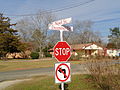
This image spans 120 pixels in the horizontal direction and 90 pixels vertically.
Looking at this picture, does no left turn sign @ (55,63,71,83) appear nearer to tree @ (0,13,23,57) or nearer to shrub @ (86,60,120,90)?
shrub @ (86,60,120,90)

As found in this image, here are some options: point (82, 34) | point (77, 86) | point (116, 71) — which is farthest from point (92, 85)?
point (82, 34)

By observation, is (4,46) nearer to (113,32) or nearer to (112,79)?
(112,79)

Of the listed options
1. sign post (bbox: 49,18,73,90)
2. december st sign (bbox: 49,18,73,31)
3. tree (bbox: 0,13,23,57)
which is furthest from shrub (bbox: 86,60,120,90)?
tree (bbox: 0,13,23,57)

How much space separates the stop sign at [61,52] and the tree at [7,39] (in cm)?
3875

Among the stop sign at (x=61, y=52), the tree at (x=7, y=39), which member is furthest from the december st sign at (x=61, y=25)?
the tree at (x=7, y=39)

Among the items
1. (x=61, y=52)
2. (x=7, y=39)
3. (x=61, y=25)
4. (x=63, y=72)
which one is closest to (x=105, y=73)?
(x=63, y=72)

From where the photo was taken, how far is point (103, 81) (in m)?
7.68

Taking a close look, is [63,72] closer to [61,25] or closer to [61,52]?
[61,52]

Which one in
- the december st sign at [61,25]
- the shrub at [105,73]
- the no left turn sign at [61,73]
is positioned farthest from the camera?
the shrub at [105,73]

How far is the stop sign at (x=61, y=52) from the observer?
Result: 559 centimetres

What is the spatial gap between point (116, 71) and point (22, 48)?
39982mm

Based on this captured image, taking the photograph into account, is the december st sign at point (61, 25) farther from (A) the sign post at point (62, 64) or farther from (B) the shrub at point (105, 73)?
(B) the shrub at point (105, 73)

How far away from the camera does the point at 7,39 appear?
141 ft

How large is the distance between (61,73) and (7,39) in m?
39.6
